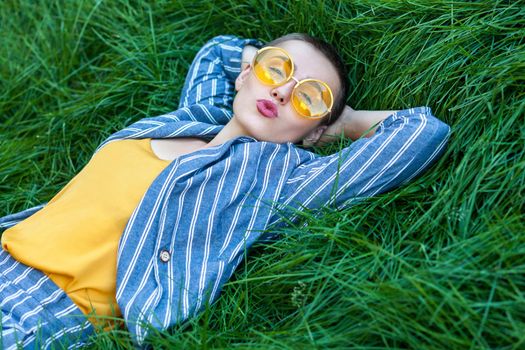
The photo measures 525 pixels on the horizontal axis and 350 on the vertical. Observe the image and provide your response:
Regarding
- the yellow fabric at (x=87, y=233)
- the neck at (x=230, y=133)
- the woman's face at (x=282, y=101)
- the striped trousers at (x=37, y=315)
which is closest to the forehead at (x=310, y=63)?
the woman's face at (x=282, y=101)

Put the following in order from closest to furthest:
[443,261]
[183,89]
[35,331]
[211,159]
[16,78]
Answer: [443,261], [35,331], [211,159], [183,89], [16,78]

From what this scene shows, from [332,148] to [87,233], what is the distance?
3.81 feet

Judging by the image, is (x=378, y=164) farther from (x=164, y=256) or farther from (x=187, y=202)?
(x=164, y=256)

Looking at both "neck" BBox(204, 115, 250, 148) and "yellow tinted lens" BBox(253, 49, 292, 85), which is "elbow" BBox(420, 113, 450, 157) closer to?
"yellow tinted lens" BBox(253, 49, 292, 85)

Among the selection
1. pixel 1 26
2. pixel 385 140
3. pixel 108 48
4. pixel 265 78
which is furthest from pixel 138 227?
pixel 1 26

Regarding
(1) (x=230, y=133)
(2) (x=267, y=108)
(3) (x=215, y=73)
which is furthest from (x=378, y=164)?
(3) (x=215, y=73)

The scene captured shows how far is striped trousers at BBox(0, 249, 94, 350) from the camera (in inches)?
93.7

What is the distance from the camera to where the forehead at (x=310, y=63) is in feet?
9.23

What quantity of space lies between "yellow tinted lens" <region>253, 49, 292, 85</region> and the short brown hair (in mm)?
199

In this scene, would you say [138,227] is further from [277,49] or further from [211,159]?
[277,49]

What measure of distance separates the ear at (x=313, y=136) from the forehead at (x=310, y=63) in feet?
0.60

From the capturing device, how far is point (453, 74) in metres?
2.70

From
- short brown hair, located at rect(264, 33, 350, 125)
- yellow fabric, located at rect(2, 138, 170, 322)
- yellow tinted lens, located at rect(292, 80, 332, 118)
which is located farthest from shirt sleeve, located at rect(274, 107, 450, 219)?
yellow fabric, located at rect(2, 138, 170, 322)

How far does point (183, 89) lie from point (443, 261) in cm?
174
